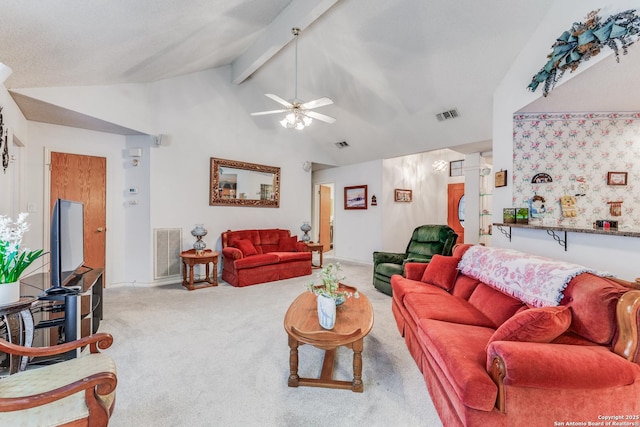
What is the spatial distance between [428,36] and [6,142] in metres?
4.56

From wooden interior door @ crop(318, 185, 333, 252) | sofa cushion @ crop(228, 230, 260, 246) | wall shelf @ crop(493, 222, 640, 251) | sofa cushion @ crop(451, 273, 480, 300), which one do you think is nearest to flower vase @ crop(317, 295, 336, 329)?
sofa cushion @ crop(451, 273, 480, 300)

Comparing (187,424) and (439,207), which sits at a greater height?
(439,207)

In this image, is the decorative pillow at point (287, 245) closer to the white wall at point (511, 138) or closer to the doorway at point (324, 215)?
the doorway at point (324, 215)

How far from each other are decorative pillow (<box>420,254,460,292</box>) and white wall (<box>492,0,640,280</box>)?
0.72m

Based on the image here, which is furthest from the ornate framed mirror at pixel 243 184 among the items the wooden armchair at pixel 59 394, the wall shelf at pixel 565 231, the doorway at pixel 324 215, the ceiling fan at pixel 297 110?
the wall shelf at pixel 565 231

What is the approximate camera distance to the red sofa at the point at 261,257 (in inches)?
171

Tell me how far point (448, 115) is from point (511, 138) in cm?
128

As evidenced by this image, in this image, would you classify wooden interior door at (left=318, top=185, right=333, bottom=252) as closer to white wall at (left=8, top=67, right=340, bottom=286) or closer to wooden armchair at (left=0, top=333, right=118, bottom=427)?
white wall at (left=8, top=67, right=340, bottom=286)

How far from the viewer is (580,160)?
115 inches

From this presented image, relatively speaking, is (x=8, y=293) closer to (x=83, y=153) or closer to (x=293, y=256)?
(x=83, y=153)

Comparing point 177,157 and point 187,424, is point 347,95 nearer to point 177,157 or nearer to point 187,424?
point 177,157

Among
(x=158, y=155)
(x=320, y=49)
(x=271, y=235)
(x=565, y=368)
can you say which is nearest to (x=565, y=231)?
(x=565, y=368)

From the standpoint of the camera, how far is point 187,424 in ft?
4.98

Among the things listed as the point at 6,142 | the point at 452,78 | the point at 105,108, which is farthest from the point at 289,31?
the point at 6,142
